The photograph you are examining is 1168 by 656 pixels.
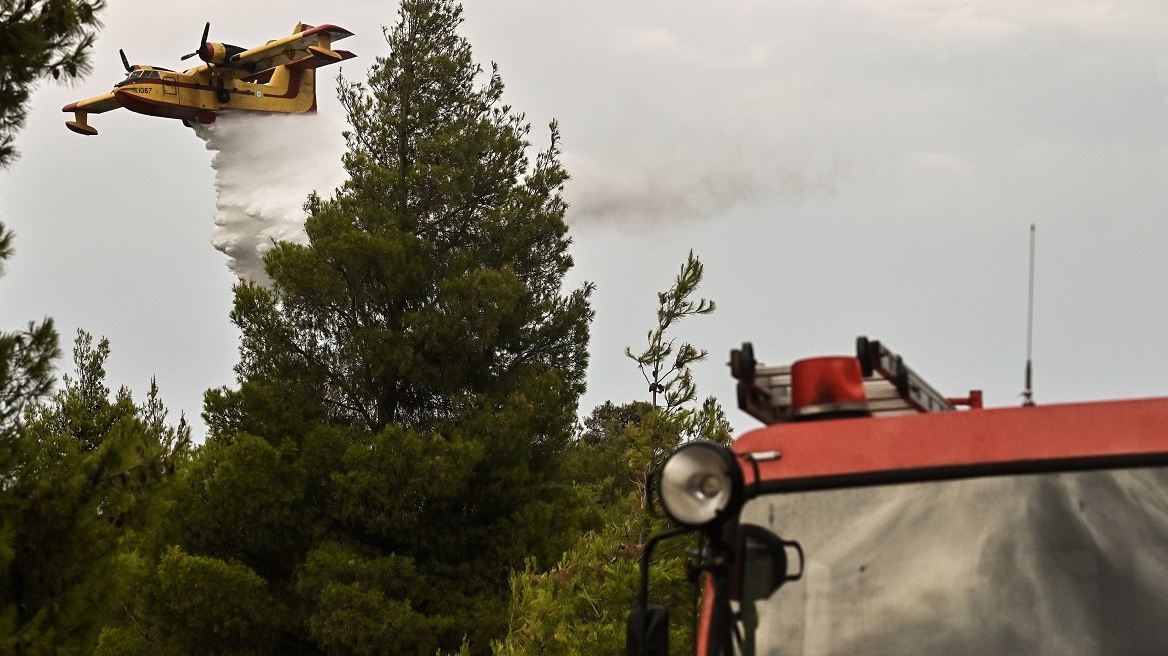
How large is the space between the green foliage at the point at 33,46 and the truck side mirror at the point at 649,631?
20.5ft

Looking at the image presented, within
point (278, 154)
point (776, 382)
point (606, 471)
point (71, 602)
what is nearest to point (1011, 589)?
point (776, 382)

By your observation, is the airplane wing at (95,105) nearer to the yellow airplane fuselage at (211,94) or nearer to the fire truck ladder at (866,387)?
the yellow airplane fuselage at (211,94)

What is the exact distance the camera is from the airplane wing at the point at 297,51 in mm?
49250

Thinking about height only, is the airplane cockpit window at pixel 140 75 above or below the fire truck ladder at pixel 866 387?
above

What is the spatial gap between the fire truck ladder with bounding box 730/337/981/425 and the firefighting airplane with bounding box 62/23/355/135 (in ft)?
143

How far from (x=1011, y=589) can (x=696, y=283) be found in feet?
35.7

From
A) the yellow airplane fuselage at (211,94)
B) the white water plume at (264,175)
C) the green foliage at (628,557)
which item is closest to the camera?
the green foliage at (628,557)

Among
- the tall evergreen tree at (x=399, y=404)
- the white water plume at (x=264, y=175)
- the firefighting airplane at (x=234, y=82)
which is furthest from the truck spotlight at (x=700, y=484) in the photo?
the firefighting airplane at (x=234, y=82)

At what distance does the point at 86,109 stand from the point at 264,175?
9.05m

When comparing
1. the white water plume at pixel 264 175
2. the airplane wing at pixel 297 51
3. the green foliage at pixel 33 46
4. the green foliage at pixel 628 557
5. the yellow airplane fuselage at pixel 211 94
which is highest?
the airplane wing at pixel 297 51

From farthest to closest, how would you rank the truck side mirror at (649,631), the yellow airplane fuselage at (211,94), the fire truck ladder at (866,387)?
the yellow airplane fuselage at (211,94)
the fire truck ladder at (866,387)
the truck side mirror at (649,631)

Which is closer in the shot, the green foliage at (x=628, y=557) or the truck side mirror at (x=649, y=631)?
the truck side mirror at (x=649, y=631)

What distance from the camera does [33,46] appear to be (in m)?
9.91

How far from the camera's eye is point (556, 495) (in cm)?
2950
